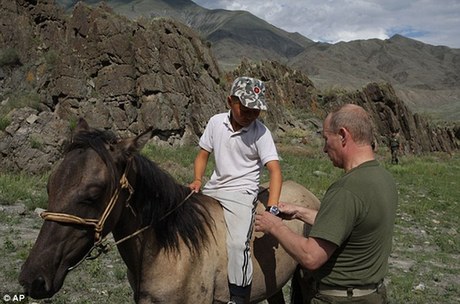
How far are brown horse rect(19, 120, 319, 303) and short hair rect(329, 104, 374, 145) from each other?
1.14 m

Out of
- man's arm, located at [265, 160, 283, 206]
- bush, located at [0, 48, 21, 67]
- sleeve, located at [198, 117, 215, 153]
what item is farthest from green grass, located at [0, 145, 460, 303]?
bush, located at [0, 48, 21, 67]

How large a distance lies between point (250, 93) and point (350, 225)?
1362mm

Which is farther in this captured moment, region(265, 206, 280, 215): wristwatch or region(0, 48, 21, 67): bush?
region(0, 48, 21, 67): bush

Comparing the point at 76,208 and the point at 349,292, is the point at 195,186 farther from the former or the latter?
the point at 349,292

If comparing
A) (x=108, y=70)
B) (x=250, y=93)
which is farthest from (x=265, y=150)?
(x=108, y=70)

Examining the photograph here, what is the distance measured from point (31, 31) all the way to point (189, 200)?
17.4 m

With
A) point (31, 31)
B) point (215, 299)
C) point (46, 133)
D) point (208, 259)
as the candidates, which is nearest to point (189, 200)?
point (208, 259)

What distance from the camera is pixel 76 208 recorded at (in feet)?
8.05

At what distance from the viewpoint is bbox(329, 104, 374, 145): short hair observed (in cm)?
264

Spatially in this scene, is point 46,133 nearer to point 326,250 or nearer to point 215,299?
point 215,299

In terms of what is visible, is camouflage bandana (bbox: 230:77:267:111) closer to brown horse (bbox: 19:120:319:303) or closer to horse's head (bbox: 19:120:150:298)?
brown horse (bbox: 19:120:319:303)

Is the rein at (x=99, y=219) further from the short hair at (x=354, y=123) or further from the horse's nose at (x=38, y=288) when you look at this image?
the short hair at (x=354, y=123)

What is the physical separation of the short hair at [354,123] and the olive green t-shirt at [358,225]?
17cm

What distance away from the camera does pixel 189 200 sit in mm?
3369
